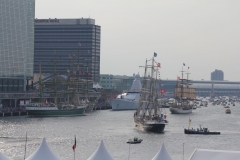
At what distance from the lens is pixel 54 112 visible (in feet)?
428

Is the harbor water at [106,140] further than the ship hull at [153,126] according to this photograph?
No

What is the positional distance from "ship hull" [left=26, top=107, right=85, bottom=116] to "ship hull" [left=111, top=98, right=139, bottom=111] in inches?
1335

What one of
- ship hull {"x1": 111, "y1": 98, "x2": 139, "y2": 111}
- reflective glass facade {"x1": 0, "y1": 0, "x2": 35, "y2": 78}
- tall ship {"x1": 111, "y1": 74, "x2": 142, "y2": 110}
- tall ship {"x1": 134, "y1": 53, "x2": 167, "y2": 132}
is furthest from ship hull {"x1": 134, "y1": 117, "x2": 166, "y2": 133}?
tall ship {"x1": 111, "y1": 74, "x2": 142, "y2": 110}

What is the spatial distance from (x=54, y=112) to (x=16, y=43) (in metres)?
22.7

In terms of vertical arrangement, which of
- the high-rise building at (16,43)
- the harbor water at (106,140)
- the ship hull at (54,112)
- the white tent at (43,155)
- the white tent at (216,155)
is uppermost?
the high-rise building at (16,43)

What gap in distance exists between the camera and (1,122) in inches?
4144

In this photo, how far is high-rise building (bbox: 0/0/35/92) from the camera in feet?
464

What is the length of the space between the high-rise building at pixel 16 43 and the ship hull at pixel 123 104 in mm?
29178

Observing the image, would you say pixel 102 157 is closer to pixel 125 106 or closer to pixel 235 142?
pixel 235 142

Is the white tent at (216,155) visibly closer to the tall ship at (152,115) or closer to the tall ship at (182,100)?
the tall ship at (152,115)

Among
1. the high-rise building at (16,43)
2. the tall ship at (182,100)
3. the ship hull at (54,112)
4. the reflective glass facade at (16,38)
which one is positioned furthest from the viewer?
the tall ship at (182,100)

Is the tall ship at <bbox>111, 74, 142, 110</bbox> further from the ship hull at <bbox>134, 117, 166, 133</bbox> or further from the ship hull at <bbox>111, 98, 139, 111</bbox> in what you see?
the ship hull at <bbox>134, 117, 166, 133</bbox>

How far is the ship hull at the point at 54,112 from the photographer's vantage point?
126438mm

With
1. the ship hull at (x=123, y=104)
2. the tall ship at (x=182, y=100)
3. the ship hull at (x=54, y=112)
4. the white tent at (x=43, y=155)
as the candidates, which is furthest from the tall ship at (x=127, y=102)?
the white tent at (x=43, y=155)
